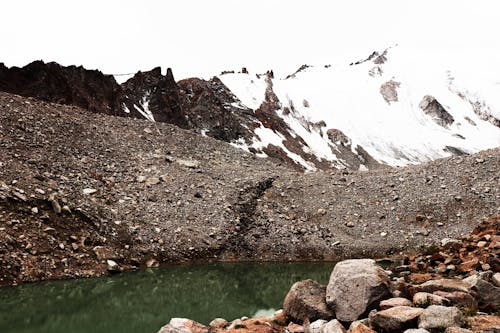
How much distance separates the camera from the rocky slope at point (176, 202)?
28.8 m

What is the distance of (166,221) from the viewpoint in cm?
3503

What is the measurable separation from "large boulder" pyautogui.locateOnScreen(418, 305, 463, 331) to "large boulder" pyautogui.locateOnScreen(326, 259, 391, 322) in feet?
6.41

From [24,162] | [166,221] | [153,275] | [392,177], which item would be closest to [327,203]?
[392,177]

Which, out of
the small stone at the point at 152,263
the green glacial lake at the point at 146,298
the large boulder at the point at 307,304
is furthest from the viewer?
the small stone at the point at 152,263

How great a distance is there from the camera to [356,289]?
512 inches

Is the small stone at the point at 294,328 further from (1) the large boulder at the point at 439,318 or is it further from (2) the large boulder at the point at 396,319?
(1) the large boulder at the point at 439,318

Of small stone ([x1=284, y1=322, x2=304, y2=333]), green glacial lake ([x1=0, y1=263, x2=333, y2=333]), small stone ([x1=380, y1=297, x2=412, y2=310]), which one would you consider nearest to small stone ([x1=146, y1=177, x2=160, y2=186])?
green glacial lake ([x1=0, y1=263, x2=333, y2=333])

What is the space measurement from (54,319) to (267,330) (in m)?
11.1

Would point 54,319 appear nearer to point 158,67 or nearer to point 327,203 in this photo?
point 327,203

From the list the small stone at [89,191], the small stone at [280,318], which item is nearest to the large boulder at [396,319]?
the small stone at [280,318]

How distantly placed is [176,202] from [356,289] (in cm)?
2590

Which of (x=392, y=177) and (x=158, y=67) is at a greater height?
(x=158, y=67)

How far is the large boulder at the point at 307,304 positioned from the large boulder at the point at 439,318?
3281 millimetres

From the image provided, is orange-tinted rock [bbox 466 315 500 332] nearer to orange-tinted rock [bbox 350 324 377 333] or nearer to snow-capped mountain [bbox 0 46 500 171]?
orange-tinted rock [bbox 350 324 377 333]
